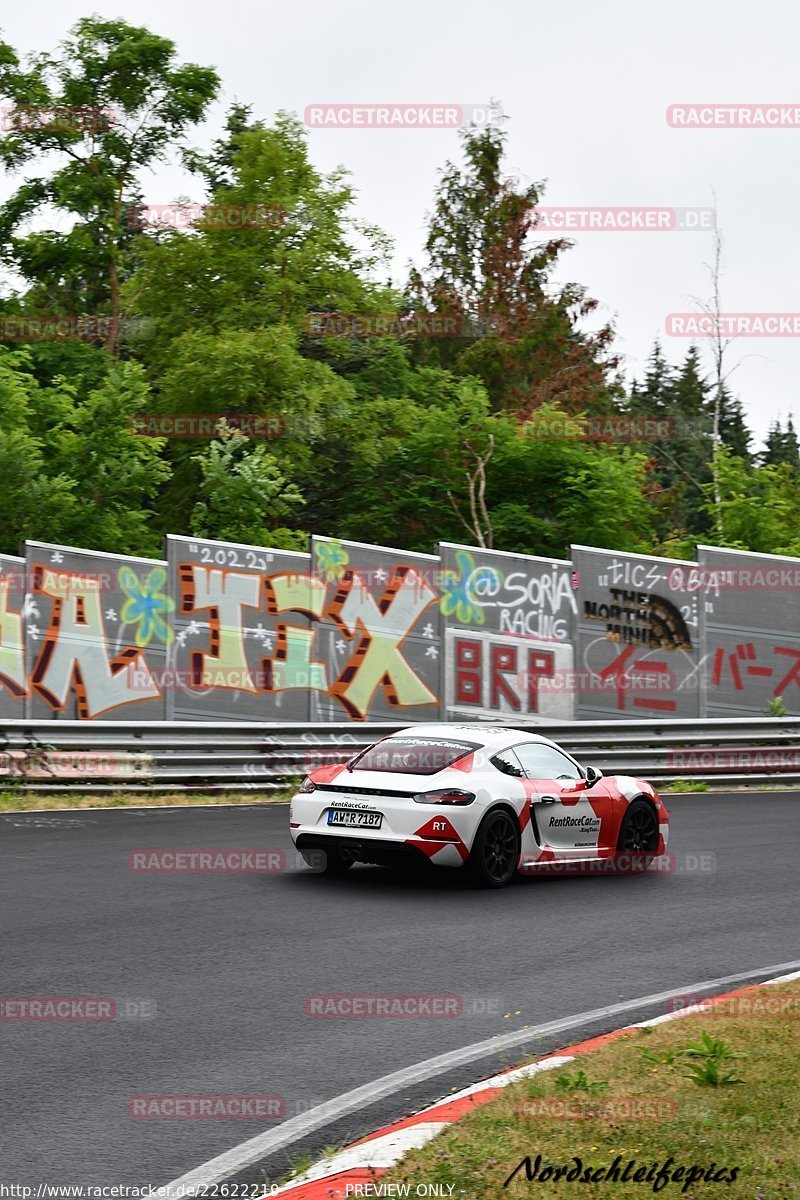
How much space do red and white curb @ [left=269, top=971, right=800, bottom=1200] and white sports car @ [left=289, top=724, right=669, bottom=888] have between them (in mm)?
4746

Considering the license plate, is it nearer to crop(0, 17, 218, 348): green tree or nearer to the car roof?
the car roof

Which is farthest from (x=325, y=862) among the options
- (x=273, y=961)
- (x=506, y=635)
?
(x=506, y=635)

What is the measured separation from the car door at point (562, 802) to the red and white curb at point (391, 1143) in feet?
18.3

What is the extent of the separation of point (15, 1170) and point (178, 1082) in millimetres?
1276

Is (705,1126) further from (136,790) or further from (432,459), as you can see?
(432,459)

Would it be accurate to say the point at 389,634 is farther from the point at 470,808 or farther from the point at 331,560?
the point at 470,808

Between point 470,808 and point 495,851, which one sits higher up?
point 470,808

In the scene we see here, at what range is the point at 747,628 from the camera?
77.6 feet

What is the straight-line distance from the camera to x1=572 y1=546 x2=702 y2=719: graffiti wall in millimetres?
22656

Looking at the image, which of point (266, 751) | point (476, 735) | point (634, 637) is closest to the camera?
point (476, 735)

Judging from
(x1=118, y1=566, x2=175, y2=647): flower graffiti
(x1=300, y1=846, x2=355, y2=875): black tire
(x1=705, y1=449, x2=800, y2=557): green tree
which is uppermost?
(x1=705, y1=449, x2=800, y2=557): green tree

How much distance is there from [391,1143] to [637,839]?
862 centimetres

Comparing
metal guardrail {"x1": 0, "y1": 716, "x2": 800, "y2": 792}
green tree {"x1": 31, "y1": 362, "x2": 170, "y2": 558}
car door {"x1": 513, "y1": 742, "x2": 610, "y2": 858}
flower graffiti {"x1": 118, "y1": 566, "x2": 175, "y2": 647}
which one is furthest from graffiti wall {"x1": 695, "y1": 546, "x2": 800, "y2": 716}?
green tree {"x1": 31, "y1": 362, "x2": 170, "y2": 558}

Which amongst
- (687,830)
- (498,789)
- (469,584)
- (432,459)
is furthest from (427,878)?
(432,459)
